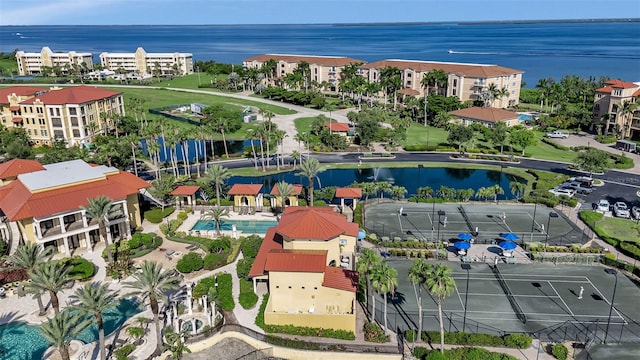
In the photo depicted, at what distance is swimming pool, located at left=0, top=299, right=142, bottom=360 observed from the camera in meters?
41.1

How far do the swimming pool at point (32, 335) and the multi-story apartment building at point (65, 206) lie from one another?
12207mm

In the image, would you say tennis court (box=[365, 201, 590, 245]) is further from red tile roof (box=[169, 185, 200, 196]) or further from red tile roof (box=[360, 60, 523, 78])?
red tile roof (box=[360, 60, 523, 78])

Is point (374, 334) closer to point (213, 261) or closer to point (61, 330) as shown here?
point (213, 261)

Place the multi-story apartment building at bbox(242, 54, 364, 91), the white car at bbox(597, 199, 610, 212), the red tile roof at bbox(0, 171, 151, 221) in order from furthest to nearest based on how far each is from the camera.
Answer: the multi-story apartment building at bbox(242, 54, 364, 91), the white car at bbox(597, 199, 610, 212), the red tile roof at bbox(0, 171, 151, 221)

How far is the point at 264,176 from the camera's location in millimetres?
89938

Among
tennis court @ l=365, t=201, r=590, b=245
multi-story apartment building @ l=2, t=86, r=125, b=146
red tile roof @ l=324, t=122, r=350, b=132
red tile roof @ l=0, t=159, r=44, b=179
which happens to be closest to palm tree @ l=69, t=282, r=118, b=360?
tennis court @ l=365, t=201, r=590, b=245

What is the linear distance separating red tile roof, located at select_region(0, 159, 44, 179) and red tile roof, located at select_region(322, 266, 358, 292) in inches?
1923

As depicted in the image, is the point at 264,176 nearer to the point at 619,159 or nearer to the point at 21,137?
the point at 21,137

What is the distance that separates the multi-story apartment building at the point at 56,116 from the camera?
354 ft

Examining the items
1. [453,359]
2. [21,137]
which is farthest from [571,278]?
[21,137]

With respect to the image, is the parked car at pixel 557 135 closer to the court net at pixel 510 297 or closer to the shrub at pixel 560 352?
the court net at pixel 510 297

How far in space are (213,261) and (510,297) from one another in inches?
1268

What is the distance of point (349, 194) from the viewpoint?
72000 mm

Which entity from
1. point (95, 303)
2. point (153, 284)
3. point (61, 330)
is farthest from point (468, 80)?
point (61, 330)
